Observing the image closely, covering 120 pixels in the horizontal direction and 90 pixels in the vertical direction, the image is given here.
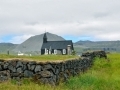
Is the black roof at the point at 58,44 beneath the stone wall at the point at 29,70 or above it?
above

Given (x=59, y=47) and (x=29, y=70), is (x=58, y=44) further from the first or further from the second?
(x=29, y=70)

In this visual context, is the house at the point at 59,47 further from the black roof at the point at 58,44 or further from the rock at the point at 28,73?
the rock at the point at 28,73

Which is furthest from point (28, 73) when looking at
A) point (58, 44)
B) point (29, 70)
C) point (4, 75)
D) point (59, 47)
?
point (58, 44)

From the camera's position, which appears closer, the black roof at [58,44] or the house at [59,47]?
the house at [59,47]

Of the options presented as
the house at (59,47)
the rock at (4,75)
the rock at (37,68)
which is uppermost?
the house at (59,47)

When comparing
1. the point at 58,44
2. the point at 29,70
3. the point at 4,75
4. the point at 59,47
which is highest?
the point at 58,44

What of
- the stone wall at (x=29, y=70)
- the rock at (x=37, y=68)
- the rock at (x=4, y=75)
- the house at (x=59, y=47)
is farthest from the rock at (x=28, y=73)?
the house at (x=59, y=47)

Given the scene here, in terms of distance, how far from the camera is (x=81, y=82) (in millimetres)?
16344

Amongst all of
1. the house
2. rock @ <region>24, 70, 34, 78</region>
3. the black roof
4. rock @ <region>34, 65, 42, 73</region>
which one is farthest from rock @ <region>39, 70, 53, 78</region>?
the black roof

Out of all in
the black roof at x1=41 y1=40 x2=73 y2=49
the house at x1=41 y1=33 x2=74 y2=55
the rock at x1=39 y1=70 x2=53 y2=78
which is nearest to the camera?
the rock at x1=39 y1=70 x2=53 y2=78

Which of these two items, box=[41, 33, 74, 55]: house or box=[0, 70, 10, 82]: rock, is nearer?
box=[0, 70, 10, 82]: rock

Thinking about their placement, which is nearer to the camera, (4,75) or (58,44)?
(4,75)

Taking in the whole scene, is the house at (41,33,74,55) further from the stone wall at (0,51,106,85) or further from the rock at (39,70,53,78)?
the rock at (39,70,53,78)

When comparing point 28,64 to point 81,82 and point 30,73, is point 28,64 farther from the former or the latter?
point 81,82
